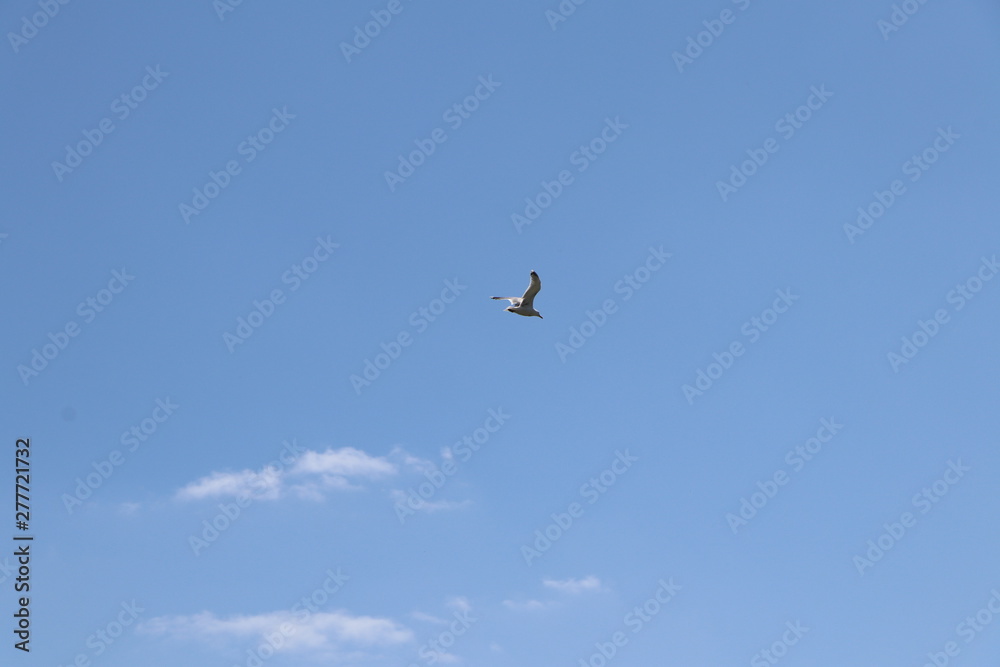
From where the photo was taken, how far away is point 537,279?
3900 centimetres

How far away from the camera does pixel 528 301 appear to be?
39.8m

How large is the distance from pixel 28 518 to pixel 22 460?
3.20 m

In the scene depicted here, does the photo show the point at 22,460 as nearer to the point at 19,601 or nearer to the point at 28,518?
the point at 28,518

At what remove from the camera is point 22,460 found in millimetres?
37938

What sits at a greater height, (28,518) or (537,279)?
(537,279)

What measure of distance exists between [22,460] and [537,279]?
29.2 m

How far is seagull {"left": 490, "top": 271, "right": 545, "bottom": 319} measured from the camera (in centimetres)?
3909

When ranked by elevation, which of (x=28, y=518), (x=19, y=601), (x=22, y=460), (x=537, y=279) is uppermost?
(x=537, y=279)

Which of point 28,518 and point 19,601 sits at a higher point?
point 28,518

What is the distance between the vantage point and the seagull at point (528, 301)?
39094 mm

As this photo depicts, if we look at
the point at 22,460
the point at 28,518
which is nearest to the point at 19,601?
the point at 28,518

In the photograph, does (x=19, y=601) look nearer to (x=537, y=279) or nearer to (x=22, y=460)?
(x=22, y=460)

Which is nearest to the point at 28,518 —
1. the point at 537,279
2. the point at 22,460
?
the point at 22,460

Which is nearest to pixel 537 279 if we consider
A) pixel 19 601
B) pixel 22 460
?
pixel 22 460
